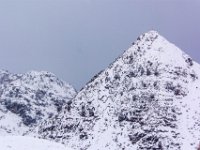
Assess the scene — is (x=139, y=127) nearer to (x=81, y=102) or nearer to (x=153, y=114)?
(x=153, y=114)

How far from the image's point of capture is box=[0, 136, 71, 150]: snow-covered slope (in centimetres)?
4741

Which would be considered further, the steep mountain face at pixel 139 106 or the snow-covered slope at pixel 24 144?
the steep mountain face at pixel 139 106

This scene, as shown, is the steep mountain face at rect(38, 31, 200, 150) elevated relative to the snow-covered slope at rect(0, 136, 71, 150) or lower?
elevated

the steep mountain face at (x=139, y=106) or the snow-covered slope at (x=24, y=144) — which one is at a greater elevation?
the steep mountain face at (x=139, y=106)

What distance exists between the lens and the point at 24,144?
48875 millimetres

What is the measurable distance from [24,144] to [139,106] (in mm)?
95052

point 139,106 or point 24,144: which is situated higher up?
point 139,106

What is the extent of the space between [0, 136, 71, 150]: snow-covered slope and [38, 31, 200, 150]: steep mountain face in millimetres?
78414

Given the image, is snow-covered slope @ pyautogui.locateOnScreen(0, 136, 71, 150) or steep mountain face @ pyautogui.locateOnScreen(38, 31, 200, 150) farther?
steep mountain face @ pyautogui.locateOnScreen(38, 31, 200, 150)

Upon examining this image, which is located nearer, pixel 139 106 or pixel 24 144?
pixel 24 144

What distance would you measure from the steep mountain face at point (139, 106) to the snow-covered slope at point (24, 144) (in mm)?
78414

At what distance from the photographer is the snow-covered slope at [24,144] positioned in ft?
156

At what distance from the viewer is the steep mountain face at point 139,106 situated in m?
131

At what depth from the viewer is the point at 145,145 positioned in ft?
421
